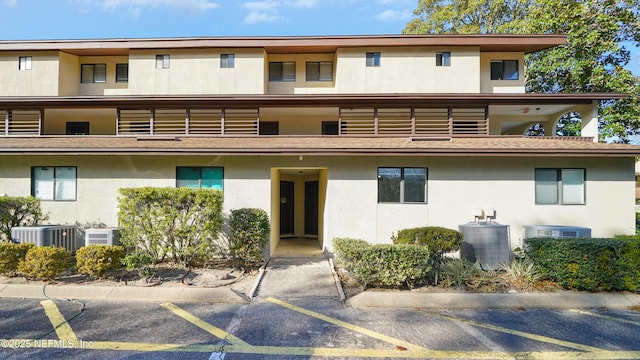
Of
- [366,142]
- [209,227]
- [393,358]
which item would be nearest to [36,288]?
[209,227]

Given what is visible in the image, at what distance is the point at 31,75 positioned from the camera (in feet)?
40.5

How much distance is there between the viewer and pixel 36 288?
586cm

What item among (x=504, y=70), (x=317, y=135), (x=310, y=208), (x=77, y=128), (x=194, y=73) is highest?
(x=504, y=70)

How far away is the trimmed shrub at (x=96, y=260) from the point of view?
6.02 m

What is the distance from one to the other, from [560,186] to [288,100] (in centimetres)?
897

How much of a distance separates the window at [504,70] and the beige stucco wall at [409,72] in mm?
1508

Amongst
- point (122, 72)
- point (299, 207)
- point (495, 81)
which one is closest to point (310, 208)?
point (299, 207)

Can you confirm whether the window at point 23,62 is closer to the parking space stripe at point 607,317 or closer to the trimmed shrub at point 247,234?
the trimmed shrub at point 247,234

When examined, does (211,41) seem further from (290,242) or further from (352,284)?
(352,284)

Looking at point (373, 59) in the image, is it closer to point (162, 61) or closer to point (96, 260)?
point (162, 61)

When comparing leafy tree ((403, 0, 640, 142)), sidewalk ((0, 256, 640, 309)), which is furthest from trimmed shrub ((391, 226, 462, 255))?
leafy tree ((403, 0, 640, 142))

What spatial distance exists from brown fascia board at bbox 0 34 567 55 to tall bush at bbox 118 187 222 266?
8.02 metres

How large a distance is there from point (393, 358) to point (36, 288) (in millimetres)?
7068

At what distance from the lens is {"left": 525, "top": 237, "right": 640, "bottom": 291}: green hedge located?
570cm
